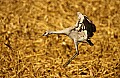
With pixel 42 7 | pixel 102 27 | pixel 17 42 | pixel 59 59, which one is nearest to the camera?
pixel 59 59

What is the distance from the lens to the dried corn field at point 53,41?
1771mm

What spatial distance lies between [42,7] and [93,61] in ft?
2.56

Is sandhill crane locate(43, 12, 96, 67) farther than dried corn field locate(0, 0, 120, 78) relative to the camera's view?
No

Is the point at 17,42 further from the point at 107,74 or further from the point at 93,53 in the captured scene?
the point at 107,74

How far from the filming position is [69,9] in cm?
238

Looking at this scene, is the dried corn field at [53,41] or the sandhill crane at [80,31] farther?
the dried corn field at [53,41]

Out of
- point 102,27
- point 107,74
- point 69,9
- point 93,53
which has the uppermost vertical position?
point 69,9

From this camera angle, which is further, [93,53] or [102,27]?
[102,27]

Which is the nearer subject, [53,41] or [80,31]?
[80,31]

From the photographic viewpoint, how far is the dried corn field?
5.81 ft

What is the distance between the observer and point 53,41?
Result: 6.63ft

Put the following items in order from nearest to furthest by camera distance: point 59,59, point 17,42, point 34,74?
point 34,74
point 59,59
point 17,42

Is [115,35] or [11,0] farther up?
[11,0]

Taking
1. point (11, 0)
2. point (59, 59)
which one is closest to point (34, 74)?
point (59, 59)
